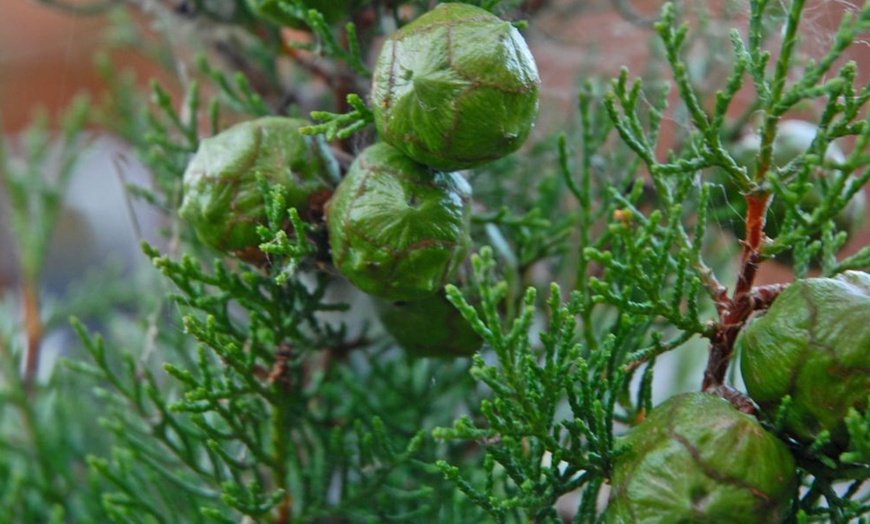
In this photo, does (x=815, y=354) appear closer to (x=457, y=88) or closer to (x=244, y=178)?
(x=457, y=88)

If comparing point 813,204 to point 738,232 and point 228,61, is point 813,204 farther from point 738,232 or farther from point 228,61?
point 228,61

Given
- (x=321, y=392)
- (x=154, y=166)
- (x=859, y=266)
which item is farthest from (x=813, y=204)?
(x=154, y=166)

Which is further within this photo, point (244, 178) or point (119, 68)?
point (119, 68)

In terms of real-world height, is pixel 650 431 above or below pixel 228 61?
below

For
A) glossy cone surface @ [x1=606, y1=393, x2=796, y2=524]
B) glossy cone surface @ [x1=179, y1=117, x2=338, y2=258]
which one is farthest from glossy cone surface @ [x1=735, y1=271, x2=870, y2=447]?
glossy cone surface @ [x1=179, y1=117, x2=338, y2=258]

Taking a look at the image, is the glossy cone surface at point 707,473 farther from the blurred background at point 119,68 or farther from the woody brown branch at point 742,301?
the blurred background at point 119,68

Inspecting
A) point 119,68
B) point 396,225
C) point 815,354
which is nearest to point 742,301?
point 815,354

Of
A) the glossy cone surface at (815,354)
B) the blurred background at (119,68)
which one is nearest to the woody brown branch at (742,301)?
the glossy cone surface at (815,354)
